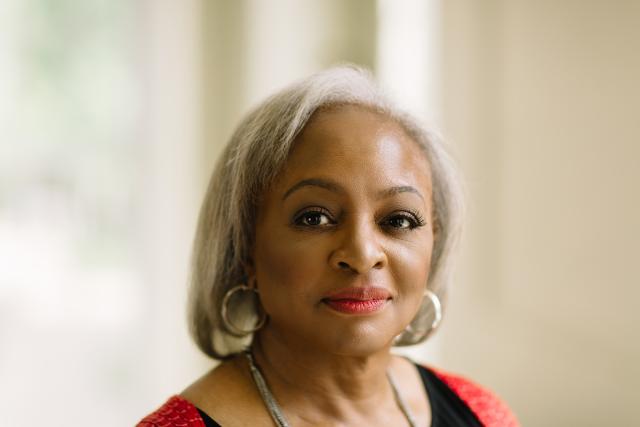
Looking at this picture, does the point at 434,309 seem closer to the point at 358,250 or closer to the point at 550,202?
the point at 358,250

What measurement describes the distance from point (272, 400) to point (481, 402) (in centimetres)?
49

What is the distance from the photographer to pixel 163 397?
9.10 ft

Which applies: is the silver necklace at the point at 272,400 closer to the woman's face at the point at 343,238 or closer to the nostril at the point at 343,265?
the woman's face at the point at 343,238

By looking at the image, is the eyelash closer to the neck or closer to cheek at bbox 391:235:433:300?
cheek at bbox 391:235:433:300

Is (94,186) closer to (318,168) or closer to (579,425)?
(318,168)

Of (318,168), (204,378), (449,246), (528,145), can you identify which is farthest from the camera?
(528,145)

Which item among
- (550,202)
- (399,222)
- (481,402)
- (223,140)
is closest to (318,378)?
(399,222)

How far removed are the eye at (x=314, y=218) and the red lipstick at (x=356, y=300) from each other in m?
0.12

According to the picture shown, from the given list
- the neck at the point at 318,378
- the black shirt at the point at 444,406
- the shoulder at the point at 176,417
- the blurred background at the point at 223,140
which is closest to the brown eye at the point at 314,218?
the neck at the point at 318,378

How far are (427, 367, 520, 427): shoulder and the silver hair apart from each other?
0.70ft

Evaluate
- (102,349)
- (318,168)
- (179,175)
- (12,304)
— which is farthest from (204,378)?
(179,175)

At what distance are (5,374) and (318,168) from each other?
4.89 ft

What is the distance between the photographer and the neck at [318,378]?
4.23 feet

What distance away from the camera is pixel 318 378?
1296mm
